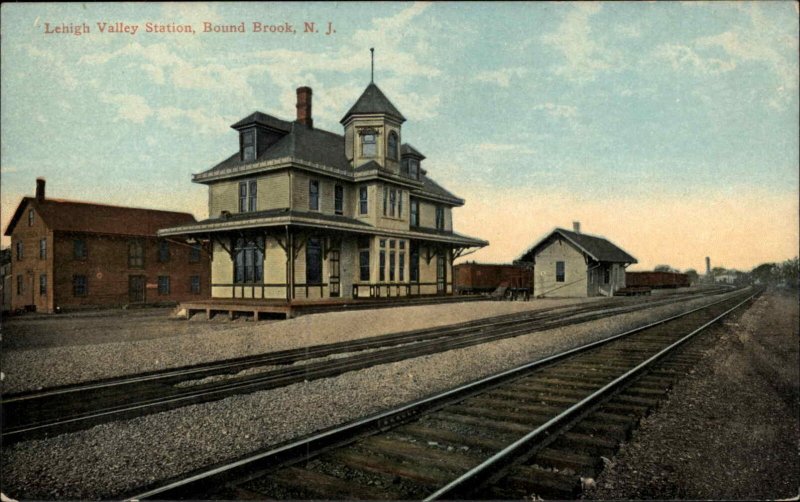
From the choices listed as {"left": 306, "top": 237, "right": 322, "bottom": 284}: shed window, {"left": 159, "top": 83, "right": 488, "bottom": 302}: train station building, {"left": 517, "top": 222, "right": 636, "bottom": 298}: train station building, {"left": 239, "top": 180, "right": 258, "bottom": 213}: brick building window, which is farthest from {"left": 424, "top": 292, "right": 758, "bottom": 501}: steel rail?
{"left": 517, "top": 222, "right": 636, "bottom": 298}: train station building

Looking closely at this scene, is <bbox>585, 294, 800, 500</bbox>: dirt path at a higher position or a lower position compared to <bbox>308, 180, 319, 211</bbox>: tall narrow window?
lower

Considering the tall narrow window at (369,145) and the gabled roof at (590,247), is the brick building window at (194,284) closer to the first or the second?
the tall narrow window at (369,145)

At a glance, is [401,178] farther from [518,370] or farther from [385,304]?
[518,370]

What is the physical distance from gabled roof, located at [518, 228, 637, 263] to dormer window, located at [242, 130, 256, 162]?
2429 centimetres

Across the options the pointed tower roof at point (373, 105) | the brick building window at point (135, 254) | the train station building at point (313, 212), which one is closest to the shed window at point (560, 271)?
the train station building at point (313, 212)

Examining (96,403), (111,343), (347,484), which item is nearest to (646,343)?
(347,484)

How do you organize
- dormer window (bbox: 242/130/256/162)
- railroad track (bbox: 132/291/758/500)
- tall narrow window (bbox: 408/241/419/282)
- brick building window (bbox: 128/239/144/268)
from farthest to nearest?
brick building window (bbox: 128/239/144/268)
tall narrow window (bbox: 408/241/419/282)
dormer window (bbox: 242/130/256/162)
railroad track (bbox: 132/291/758/500)

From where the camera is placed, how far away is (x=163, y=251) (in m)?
36.7

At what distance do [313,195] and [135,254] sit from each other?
1800 centimetres

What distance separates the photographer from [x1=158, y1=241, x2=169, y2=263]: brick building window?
36375 mm

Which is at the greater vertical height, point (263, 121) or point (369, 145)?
point (263, 121)

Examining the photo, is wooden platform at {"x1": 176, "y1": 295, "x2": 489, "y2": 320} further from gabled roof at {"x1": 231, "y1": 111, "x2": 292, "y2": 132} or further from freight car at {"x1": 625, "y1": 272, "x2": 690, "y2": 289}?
freight car at {"x1": 625, "y1": 272, "x2": 690, "y2": 289}

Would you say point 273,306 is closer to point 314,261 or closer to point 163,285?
point 314,261

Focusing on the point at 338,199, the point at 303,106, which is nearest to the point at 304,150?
the point at 338,199
